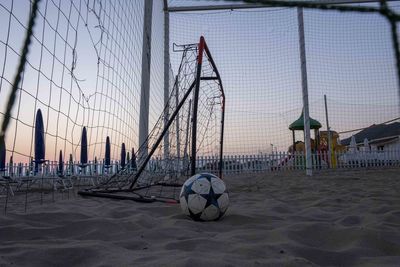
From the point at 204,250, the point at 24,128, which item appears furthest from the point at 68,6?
the point at 204,250

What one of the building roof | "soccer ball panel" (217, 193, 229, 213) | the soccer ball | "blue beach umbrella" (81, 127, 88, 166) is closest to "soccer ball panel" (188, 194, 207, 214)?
the soccer ball

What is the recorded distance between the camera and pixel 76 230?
2.47m

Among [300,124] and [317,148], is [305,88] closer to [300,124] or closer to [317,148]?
[317,148]

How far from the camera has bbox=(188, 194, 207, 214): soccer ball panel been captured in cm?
289

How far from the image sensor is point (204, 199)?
2932 mm

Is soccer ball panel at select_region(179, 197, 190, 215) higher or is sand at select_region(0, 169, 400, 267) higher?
soccer ball panel at select_region(179, 197, 190, 215)

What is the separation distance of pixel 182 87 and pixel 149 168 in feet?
6.98

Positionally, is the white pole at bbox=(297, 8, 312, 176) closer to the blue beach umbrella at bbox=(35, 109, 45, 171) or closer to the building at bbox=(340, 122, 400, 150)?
the blue beach umbrella at bbox=(35, 109, 45, 171)

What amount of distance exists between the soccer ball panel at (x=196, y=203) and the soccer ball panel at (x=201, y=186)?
→ 2.3 inches

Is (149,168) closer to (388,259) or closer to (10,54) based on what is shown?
(10,54)

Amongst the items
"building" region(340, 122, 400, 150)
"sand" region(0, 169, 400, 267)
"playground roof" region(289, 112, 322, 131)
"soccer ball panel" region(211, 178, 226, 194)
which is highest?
"building" region(340, 122, 400, 150)

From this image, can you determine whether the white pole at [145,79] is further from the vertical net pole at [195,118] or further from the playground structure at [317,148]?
the playground structure at [317,148]

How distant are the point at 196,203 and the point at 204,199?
0.24 ft

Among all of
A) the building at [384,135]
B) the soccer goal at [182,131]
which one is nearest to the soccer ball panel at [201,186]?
the soccer goal at [182,131]
